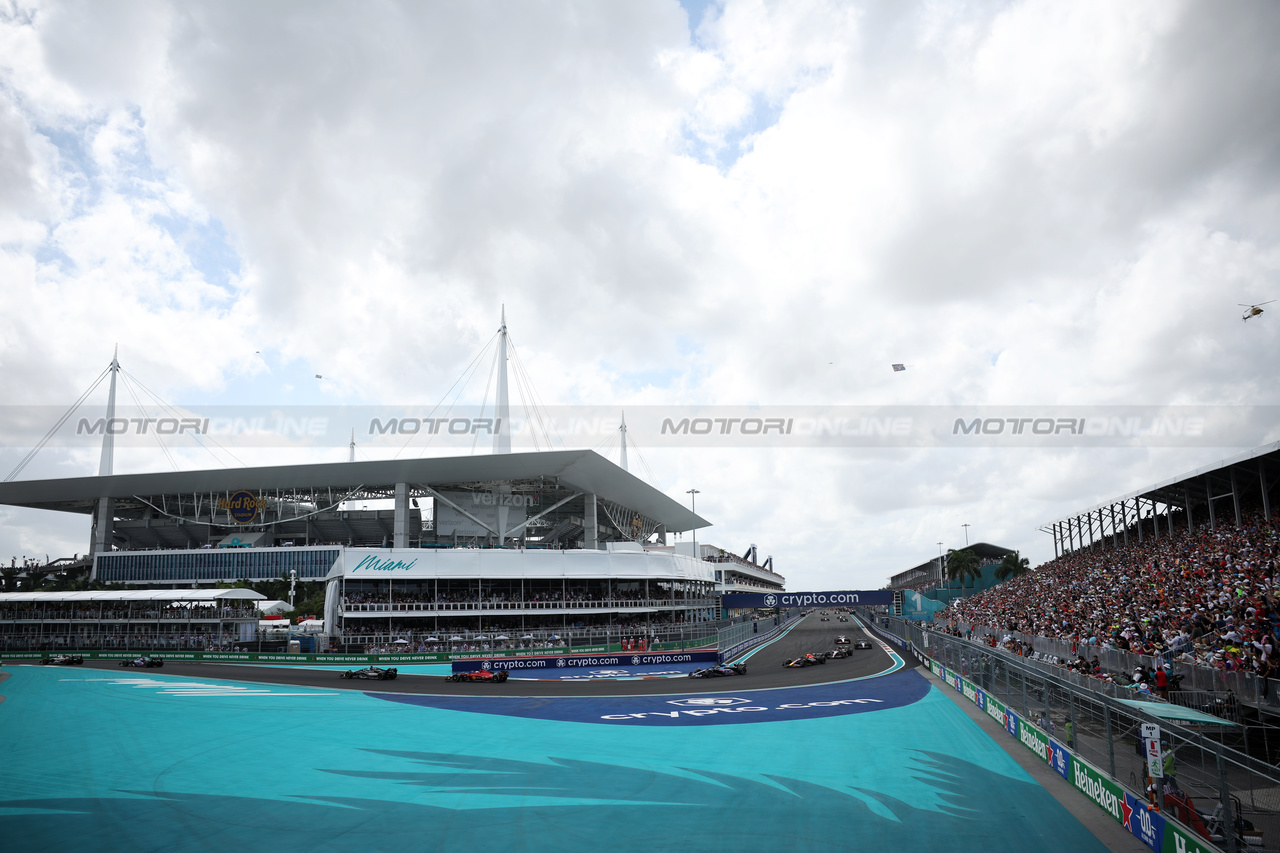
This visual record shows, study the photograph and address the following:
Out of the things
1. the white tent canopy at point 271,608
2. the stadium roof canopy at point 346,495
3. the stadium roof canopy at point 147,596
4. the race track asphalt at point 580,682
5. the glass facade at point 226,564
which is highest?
the stadium roof canopy at point 346,495

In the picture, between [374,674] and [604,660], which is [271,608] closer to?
[374,674]

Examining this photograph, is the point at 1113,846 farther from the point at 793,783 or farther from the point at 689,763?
the point at 689,763

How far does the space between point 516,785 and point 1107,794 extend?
11.4 metres

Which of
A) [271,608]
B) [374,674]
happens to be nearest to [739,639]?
[374,674]

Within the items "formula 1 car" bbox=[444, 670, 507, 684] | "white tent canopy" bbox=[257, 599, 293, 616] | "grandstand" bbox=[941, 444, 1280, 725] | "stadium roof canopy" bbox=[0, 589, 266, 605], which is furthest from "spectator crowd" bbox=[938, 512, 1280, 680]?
"white tent canopy" bbox=[257, 599, 293, 616]

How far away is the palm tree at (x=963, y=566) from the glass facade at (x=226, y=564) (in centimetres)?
7324

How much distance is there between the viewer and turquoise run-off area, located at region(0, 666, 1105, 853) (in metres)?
12.9

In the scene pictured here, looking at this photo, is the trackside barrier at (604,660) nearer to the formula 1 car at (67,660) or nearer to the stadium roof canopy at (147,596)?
the stadium roof canopy at (147,596)

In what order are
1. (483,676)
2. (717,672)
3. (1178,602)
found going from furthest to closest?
(483,676) < (717,672) < (1178,602)

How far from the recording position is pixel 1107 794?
42.4ft

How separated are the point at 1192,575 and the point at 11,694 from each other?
49665 millimetres

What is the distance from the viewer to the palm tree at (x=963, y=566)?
9025 cm

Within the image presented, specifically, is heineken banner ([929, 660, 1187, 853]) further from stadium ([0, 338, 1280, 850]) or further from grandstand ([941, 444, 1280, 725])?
grandstand ([941, 444, 1280, 725])

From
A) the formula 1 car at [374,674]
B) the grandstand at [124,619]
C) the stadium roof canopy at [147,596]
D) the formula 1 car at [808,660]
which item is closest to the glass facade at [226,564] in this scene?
the grandstand at [124,619]
